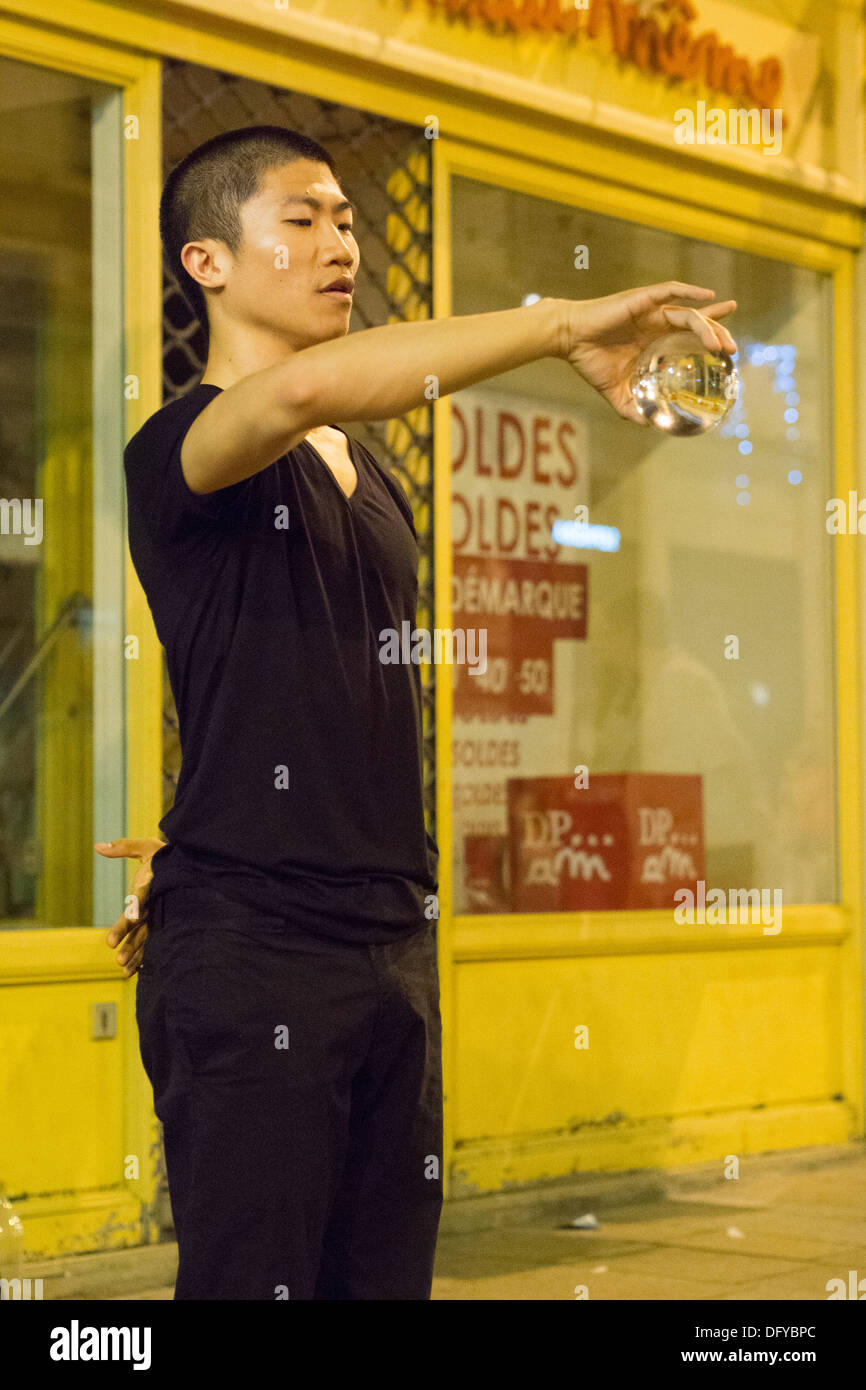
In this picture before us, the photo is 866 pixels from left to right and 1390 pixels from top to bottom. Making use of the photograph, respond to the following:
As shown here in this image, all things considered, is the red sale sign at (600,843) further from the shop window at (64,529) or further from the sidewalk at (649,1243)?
the shop window at (64,529)

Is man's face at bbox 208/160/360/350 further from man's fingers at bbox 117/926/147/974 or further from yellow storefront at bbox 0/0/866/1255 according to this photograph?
yellow storefront at bbox 0/0/866/1255

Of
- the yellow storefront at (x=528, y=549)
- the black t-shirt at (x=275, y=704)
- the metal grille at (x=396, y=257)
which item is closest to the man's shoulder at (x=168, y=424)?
the black t-shirt at (x=275, y=704)

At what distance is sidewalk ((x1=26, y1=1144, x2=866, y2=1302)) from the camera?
4633mm

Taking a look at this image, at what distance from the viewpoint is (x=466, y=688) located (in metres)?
5.91

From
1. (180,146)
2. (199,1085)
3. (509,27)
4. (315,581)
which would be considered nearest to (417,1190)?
(199,1085)

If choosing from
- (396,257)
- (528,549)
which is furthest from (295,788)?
(528,549)

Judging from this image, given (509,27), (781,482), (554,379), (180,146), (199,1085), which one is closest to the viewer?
(199,1085)

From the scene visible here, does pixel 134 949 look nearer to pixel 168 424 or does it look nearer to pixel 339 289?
pixel 168 424

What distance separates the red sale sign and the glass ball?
4257mm

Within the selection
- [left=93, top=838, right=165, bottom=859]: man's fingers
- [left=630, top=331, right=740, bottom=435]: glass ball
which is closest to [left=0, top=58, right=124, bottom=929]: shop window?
[left=93, top=838, right=165, bottom=859]: man's fingers

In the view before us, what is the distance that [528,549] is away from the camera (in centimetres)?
615

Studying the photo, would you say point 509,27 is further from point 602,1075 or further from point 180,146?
point 602,1075
